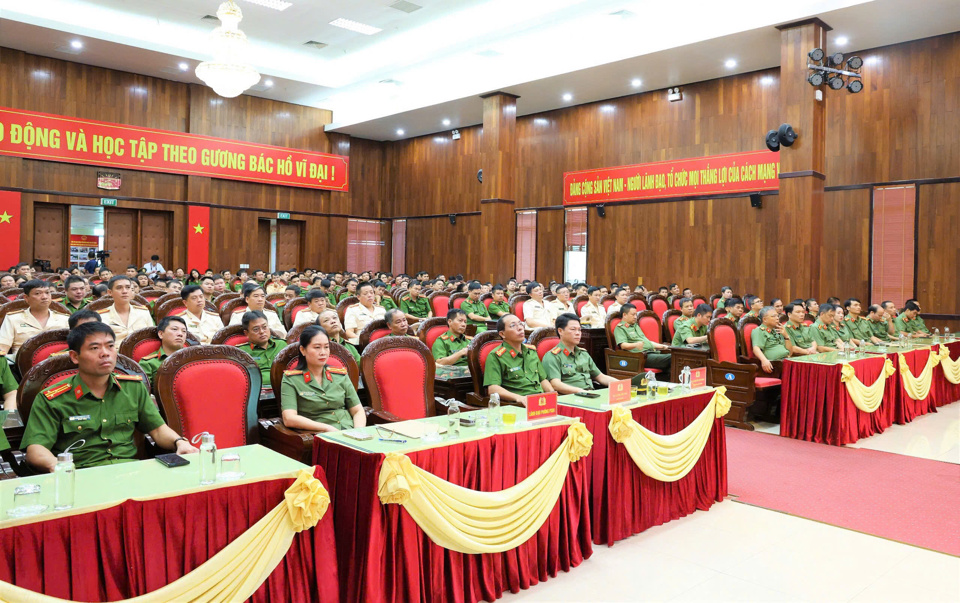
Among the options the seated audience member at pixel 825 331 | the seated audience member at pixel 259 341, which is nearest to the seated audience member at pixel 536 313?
the seated audience member at pixel 825 331

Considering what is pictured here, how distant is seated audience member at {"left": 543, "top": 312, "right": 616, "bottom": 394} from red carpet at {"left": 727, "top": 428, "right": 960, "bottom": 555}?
3.86 feet

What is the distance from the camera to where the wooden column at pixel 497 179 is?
1372 centimetres

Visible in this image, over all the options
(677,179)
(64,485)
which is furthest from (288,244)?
(64,485)

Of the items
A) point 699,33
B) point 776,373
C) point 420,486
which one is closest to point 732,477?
point 776,373

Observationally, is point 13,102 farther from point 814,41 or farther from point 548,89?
point 814,41

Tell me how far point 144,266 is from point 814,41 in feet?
44.0

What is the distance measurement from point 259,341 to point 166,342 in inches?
29.4

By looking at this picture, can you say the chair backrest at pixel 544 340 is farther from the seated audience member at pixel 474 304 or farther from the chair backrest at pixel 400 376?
the seated audience member at pixel 474 304

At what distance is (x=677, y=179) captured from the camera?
13.1 meters

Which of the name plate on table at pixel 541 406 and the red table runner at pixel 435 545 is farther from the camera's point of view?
the name plate on table at pixel 541 406

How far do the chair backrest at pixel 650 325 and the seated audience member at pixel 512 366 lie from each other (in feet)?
12.5

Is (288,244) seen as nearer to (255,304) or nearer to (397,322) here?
(255,304)

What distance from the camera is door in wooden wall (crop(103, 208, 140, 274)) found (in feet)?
47.6

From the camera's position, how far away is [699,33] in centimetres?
1062
